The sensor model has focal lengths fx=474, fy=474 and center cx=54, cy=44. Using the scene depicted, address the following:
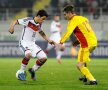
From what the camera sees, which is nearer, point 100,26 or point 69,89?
point 69,89

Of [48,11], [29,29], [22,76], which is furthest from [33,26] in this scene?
[48,11]

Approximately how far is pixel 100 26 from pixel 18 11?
6.87 metres

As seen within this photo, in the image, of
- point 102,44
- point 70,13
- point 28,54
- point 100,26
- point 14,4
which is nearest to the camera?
point 70,13

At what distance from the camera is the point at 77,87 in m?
11.1

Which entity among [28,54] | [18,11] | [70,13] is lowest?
[28,54]

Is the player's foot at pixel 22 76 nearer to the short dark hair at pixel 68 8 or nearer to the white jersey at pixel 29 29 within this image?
the white jersey at pixel 29 29

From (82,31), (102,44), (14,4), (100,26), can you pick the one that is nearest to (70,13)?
(82,31)

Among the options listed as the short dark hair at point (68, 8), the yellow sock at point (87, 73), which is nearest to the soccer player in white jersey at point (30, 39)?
the short dark hair at point (68, 8)

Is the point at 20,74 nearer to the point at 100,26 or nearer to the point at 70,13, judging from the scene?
the point at 70,13

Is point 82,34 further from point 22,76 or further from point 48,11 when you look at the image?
point 48,11

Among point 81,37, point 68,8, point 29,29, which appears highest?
point 68,8

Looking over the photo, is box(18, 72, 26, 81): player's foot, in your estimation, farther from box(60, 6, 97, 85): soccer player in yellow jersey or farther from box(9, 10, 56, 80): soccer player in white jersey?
box(60, 6, 97, 85): soccer player in yellow jersey

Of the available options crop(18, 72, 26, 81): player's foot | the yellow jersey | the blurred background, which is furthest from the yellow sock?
the blurred background

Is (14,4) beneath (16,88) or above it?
above
